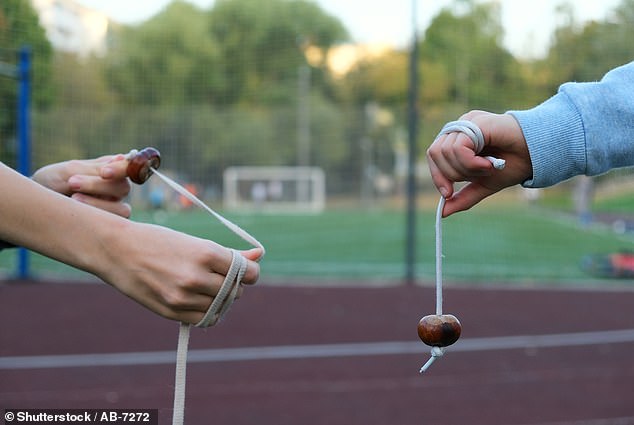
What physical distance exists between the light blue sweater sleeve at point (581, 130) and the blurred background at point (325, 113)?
7194 mm

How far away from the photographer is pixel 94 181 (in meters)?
1.63

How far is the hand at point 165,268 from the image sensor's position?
39.8 inches

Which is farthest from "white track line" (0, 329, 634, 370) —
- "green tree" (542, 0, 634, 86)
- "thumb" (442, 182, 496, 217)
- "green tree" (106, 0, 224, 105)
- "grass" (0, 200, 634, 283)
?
"green tree" (106, 0, 224, 105)

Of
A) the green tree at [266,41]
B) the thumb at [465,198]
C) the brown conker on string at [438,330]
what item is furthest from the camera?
the green tree at [266,41]

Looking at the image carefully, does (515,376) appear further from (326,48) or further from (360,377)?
(326,48)

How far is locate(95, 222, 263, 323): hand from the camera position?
3.32ft

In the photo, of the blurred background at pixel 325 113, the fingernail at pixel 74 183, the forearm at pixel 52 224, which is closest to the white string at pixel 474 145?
the forearm at pixel 52 224

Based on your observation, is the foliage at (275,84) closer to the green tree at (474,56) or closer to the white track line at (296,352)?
the green tree at (474,56)

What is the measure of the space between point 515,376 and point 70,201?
3999 millimetres

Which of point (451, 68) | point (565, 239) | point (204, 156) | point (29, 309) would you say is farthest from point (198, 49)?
point (565, 239)

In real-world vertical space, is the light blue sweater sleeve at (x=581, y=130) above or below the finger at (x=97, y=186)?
above

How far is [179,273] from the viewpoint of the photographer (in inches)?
39.7

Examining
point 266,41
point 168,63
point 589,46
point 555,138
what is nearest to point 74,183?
point 555,138

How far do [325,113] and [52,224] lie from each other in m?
10.1
